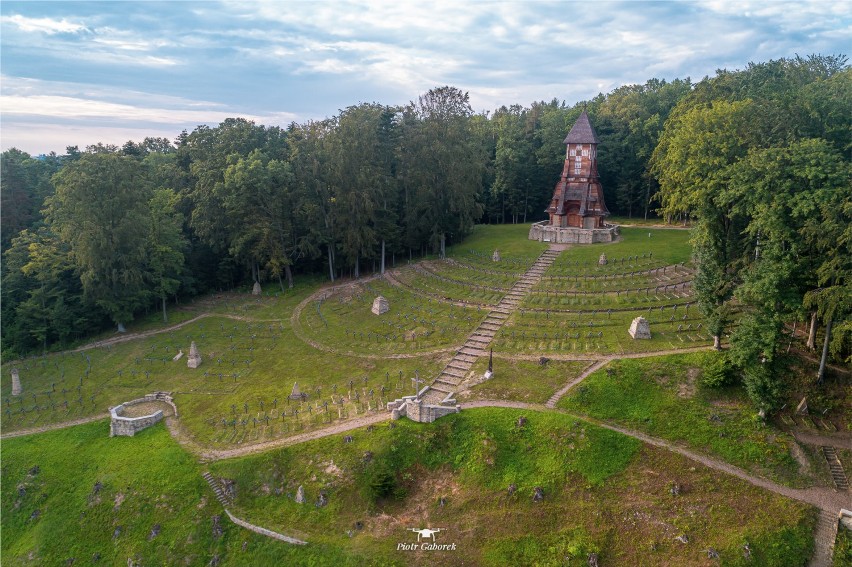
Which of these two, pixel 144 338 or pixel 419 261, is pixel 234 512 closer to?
pixel 144 338

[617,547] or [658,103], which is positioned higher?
[658,103]

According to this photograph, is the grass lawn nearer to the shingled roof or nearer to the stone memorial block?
the stone memorial block

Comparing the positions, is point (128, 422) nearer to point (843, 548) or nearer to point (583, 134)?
point (843, 548)

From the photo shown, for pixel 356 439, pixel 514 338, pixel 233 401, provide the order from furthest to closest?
pixel 514 338 < pixel 233 401 < pixel 356 439

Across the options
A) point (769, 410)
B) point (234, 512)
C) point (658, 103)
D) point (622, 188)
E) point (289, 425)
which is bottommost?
point (234, 512)

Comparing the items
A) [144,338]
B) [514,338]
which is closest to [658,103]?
[514,338]

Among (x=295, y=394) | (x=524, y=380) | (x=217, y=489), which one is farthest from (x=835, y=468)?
(x=217, y=489)

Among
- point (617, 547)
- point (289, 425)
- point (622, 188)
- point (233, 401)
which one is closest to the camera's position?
point (617, 547)

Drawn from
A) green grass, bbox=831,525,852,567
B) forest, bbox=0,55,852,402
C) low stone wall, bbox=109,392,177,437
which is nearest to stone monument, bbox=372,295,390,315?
forest, bbox=0,55,852,402
